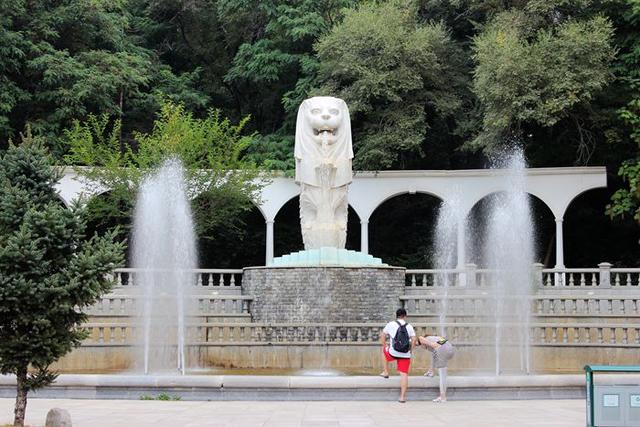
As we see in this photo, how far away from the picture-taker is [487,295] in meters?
20.5

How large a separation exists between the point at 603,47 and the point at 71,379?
64.4 ft

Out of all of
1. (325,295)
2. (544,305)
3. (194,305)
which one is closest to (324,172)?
(325,295)

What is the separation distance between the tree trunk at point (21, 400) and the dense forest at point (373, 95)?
18.8m

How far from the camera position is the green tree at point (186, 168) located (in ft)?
95.3

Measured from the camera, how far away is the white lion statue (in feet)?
74.3

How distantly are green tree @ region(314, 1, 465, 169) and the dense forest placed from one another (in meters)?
0.06

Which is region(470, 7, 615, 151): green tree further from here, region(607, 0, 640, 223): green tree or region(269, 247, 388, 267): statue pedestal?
region(269, 247, 388, 267): statue pedestal

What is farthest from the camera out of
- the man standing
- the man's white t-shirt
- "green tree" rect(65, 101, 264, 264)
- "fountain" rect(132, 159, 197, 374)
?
"green tree" rect(65, 101, 264, 264)

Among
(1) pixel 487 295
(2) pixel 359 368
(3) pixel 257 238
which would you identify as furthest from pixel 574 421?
(3) pixel 257 238

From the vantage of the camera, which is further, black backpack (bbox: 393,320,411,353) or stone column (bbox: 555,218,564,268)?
stone column (bbox: 555,218,564,268)

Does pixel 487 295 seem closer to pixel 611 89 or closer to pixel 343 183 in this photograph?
pixel 343 183

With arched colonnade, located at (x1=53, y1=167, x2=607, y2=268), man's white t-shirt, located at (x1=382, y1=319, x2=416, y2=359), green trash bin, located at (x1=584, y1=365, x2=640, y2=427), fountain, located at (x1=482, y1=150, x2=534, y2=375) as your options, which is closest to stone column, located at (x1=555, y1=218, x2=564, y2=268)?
arched colonnade, located at (x1=53, y1=167, x2=607, y2=268)

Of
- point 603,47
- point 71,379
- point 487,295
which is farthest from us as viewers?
point 603,47

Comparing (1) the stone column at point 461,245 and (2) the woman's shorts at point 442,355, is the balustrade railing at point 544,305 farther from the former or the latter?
(1) the stone column at point 461,245
